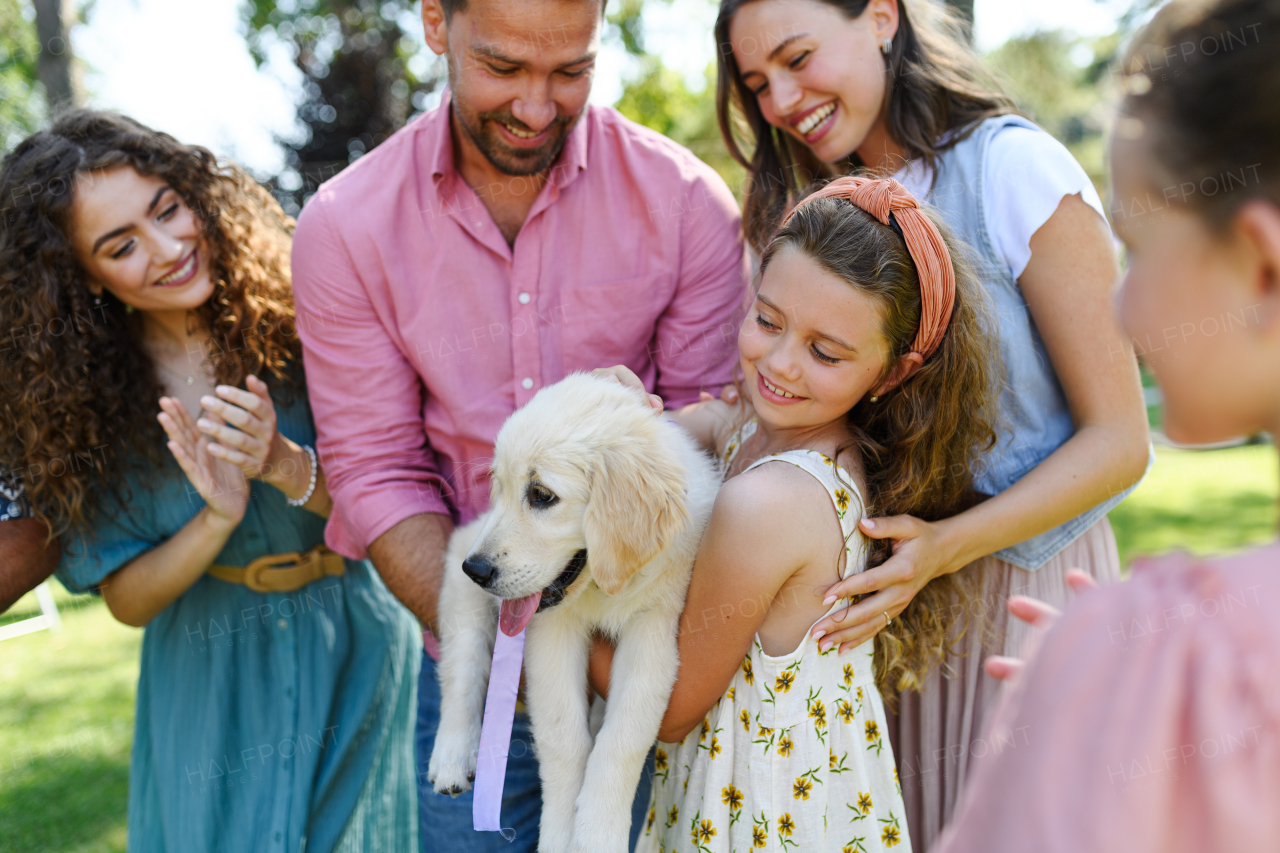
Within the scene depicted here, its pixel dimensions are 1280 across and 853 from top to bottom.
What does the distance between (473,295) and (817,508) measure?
1520 mm

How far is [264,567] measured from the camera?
3223 millimetres

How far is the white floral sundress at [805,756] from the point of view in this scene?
2.13 meters

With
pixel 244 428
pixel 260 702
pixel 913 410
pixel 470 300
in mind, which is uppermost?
pixel 913 410

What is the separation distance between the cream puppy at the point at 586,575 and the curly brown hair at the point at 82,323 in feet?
5.12

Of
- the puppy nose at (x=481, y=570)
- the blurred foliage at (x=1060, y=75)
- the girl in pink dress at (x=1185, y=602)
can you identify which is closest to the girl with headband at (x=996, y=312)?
the puppy nose at (x=481, y=570)

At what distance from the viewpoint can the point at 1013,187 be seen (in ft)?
7.75

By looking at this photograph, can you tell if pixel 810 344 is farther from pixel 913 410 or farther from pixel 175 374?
pixel 175 374

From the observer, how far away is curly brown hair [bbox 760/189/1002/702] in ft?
6.93

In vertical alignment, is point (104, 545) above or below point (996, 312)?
below

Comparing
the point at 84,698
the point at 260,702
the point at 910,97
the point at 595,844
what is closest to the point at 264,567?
the point at 260,702

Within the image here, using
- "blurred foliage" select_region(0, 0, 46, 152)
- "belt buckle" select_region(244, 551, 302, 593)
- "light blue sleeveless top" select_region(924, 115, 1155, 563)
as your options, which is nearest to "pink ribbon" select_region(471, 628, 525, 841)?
"belt buckle" select_region(244, 551, 302, 593)

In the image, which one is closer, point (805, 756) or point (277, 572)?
point (805, 756)

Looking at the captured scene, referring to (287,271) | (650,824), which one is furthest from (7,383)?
(650,824)

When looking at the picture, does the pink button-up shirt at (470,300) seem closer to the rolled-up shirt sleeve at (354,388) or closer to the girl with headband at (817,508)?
the rolled-up shirt sleeve at (354,388)
